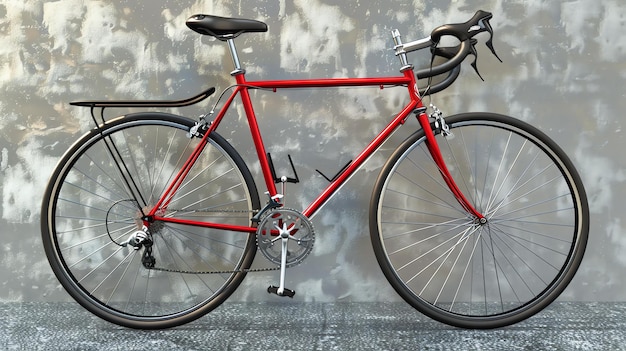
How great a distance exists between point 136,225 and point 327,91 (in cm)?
111

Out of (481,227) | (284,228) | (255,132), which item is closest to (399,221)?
(481,227)

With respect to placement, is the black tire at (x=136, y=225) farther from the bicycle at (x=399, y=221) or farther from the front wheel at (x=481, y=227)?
the front wheel at (x=481, y=227)

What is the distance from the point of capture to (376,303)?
10.0ft

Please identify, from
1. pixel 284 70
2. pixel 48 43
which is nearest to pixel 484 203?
pixel 284 70

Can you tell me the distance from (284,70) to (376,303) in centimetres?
122

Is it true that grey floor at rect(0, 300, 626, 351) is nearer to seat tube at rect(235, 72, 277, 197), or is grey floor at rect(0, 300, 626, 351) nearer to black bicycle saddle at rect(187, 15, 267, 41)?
seat tube at rect(235, 72, 277, 197)

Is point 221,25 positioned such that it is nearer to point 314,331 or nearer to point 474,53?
point 474,53

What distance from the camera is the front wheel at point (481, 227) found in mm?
3000

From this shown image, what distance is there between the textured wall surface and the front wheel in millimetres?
127

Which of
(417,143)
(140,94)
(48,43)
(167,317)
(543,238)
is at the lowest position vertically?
(167,317)

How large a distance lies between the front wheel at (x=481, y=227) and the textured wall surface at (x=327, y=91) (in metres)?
0.13

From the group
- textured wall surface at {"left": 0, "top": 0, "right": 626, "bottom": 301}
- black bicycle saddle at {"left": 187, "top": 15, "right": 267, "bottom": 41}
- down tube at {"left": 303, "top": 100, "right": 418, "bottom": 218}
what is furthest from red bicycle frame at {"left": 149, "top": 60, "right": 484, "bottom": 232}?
textured wall surface at {"left": 0, "top": 0, "right": 626, "bottom": 301}

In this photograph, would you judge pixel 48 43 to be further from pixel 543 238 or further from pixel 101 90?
pixel 543 238

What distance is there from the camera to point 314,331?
2768mm
